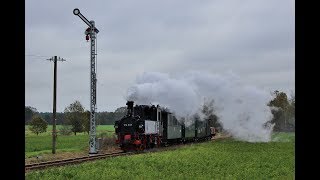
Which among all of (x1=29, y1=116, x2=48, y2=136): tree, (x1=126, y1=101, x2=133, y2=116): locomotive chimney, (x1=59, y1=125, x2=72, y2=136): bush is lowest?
(x1=59, y1=125, x2=72, y2=136): bush

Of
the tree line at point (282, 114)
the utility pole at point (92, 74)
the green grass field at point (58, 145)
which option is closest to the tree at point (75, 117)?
the green grass field at point (58, 145)

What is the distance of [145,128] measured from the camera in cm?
3559

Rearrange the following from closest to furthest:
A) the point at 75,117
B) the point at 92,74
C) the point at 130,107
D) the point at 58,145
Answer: the point at 92,74 → the point at 130,107 → the point at 58,145 → the point at 75,117

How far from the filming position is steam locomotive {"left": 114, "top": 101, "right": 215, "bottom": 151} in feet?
118

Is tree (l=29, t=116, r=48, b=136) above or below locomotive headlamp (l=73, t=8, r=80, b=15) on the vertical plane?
below

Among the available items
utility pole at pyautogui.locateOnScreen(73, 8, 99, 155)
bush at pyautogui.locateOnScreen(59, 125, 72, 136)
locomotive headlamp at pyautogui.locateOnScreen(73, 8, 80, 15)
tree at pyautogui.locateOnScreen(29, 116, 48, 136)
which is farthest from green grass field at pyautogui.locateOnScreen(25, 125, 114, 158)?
bush at pyautogui.locateOnScreen(59, 125, 72, 136)

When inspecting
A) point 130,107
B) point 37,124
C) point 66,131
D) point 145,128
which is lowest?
point 66,131

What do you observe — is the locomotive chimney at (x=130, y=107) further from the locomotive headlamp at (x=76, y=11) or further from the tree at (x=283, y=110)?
the tree at (x=283, y=110)

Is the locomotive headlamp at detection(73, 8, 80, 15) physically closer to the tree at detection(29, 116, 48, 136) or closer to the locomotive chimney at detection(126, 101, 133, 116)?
the locomotive chimney at detection(126, 101, 133, 116)

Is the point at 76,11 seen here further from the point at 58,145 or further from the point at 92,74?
the point at 58,145

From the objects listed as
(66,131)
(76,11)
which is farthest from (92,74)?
(66,131)
